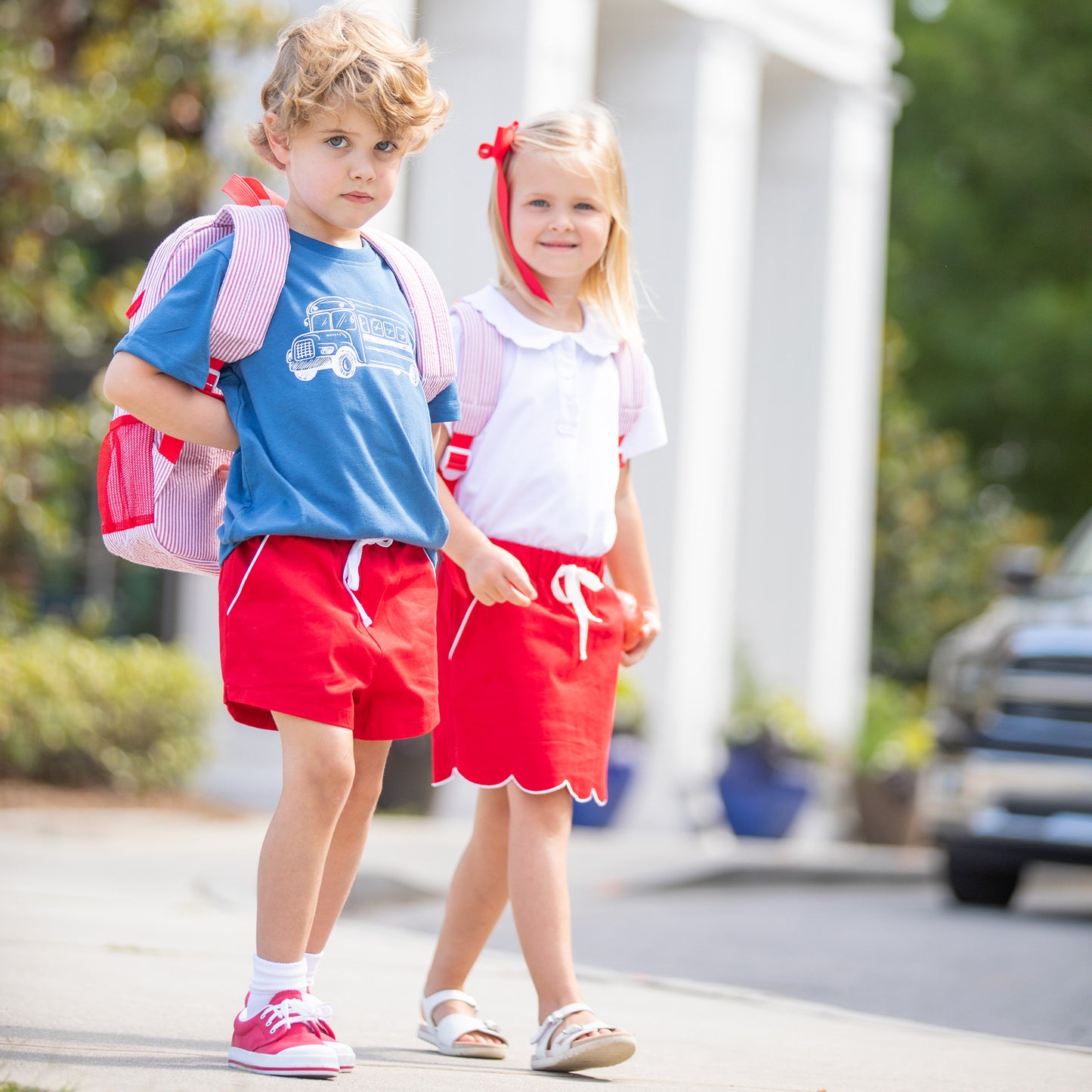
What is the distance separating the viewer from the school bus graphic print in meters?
3.17

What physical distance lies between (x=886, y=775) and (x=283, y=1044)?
1027 centimetres

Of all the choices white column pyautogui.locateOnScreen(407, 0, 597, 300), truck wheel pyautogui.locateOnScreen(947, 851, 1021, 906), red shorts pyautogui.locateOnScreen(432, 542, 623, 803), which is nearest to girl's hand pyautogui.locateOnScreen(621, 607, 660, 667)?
red shorts pyautogui.locateOnScreen(432, 542, 623, 803)

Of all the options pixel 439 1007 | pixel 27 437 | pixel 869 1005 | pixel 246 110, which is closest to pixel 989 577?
pixel 246 110

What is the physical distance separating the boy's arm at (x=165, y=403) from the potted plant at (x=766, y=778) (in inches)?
339

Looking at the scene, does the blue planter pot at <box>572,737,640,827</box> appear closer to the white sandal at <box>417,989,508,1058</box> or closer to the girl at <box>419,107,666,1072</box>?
the girl at <box>419,107,666,1072</box>

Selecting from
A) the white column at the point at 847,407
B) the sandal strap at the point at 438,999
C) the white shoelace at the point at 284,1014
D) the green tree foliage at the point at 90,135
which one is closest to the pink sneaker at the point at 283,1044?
the white shoelace at the point at 284,1014

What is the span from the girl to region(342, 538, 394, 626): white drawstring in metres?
0.33

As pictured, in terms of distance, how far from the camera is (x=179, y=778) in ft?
32.2

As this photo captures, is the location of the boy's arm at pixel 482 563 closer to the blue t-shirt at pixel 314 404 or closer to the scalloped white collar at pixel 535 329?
the blue t-shirt at pixel 314 404

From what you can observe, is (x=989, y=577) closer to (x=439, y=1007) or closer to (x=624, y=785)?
(x=624, y=785)

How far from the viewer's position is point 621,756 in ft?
35.7

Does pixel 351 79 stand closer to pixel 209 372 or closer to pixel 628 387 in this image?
pixel 209 372

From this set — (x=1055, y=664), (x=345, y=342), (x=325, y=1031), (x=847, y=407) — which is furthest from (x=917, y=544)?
(x=325, y=1031)

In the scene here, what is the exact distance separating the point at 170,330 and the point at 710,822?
8.96 metres
